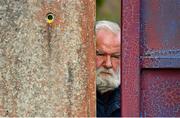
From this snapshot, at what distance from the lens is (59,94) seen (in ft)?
13.8

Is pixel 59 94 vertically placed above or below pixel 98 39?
below

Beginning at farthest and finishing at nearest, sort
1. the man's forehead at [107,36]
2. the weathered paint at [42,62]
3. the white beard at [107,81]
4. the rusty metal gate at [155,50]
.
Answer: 1. the man's forehead at [107,36]
2. the white beard at [107,81]
3. the rusty metal gate at [155,50]
4. the weathered paint at [42,62]

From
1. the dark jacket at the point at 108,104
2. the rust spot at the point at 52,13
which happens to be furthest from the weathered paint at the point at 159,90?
the dark jacket at the point at 108,104

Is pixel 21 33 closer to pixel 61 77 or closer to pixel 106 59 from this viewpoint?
pixel 61 77

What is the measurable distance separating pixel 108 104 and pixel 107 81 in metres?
0.22

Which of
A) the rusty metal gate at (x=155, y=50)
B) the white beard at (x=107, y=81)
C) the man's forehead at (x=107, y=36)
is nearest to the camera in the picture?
the rusty metal gate at (x=155, y=50)

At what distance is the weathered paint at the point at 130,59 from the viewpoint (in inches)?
169

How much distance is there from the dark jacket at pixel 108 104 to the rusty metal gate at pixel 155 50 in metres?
1.91

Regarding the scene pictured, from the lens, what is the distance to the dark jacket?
6.36m

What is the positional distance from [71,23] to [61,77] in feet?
0.91

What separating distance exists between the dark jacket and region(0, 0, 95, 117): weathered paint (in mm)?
2094

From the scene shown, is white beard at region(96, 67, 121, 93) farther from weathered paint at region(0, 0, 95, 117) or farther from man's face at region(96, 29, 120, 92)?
weathered paint at region(0, 0, 95, 117)

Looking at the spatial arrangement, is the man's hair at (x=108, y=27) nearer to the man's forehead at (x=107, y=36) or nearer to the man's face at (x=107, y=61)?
the man's forehead at (x=107, y=36)

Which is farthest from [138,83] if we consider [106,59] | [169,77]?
[106,59]
